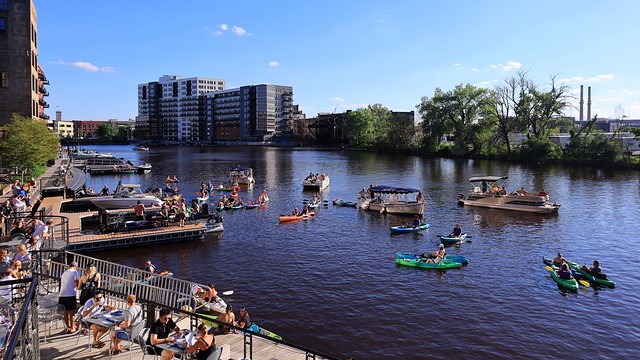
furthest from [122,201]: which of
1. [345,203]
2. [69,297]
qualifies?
[69,297]

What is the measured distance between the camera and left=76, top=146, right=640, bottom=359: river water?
22047mm

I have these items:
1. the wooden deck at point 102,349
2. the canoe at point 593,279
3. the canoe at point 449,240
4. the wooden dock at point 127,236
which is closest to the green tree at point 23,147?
the wooden dock at point 127,236

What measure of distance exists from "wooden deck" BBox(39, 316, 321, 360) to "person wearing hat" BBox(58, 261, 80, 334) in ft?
1.10

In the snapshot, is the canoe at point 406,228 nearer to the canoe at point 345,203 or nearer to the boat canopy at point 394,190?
the boat canopy at point 394,190

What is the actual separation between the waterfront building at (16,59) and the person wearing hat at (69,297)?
68655 millimetres

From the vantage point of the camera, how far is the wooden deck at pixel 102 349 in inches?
537

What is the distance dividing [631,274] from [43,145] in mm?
64507

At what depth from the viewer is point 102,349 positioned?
14.1 m

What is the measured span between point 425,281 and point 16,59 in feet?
230

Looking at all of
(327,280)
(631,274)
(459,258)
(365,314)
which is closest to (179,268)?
(327,280)

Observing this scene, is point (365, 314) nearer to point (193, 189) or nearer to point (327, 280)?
point (327, 280)

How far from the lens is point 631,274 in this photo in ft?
104

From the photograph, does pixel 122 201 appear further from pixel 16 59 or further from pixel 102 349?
pixel 16 59

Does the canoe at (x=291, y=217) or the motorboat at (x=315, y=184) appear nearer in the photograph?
the canoe at (x=291, y=217)
